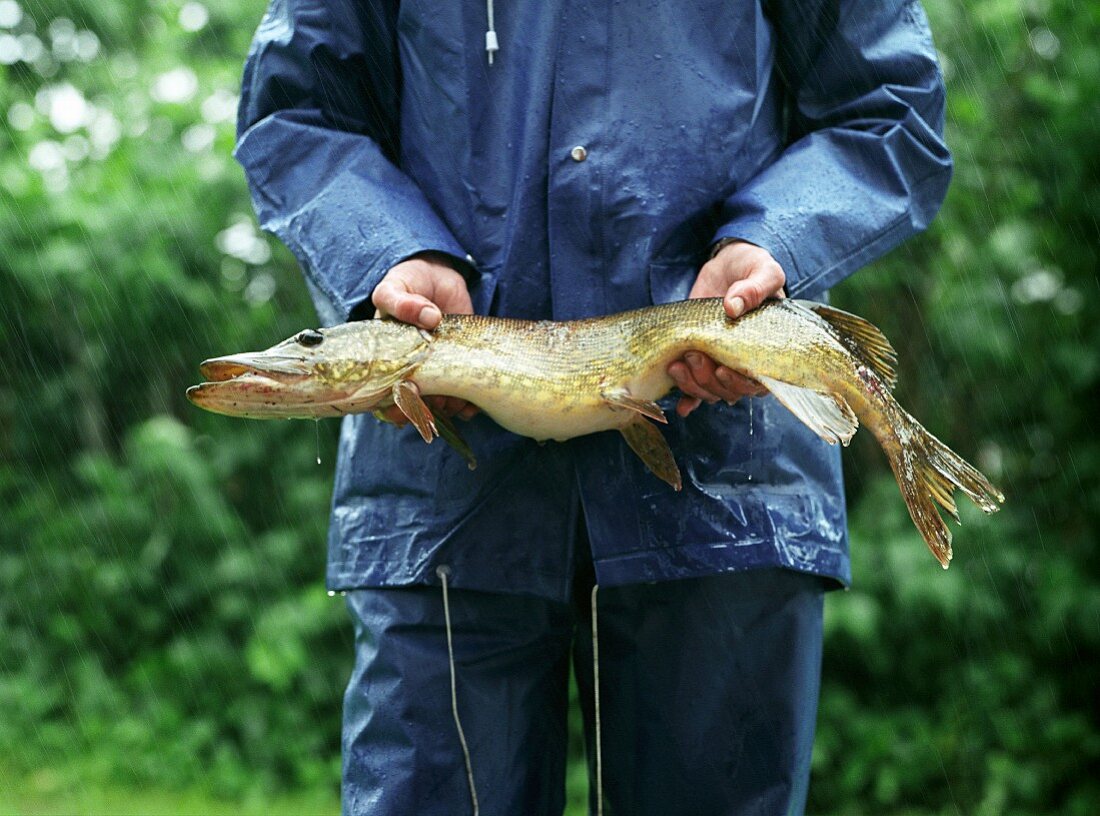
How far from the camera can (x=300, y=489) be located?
5.23 metres

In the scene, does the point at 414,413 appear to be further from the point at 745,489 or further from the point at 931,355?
the point at 931,355

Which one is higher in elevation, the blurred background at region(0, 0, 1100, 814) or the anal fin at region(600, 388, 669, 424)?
the anal fin at region(600, 388, 669, 424)

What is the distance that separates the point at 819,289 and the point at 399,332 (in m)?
0.74

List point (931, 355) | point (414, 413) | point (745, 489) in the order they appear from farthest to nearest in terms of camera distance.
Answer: point (931, 355) < point (745, 489) < point (414, 413)

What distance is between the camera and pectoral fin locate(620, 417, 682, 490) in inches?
80.2

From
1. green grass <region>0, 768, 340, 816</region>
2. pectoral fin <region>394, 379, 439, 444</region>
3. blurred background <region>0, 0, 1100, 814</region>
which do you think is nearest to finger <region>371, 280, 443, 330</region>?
pectoral fin <region>394, 379, 439, 444</region>

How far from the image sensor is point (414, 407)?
2.03 metres

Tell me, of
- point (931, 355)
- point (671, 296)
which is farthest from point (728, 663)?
point (931, 355)

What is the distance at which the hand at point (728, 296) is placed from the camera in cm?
204

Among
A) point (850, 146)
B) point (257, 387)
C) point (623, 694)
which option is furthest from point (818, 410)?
point (257, 387)

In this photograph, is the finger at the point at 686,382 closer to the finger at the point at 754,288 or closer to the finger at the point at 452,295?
the finger at the point at 754,288

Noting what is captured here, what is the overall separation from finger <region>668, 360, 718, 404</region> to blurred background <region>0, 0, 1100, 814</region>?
244 cm

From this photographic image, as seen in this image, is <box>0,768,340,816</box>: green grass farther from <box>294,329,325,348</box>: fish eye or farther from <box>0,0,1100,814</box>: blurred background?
<box>294,329,325,348</box>: fish eye

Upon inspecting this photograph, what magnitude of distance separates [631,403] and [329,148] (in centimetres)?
74
